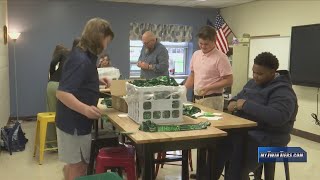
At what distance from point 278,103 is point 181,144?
759 mm

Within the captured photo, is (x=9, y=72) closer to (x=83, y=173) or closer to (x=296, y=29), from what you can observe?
(x=83, y=173)

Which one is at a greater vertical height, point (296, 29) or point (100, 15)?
point (100, 15)

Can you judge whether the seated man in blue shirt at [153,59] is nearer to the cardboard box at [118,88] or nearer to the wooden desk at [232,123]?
the cardboard box at [118,88]

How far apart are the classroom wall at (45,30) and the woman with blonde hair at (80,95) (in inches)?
175

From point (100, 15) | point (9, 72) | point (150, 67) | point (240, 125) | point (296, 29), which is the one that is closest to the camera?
point (240, 125)

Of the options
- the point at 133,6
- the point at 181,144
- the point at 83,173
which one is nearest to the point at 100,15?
the point at 133,6

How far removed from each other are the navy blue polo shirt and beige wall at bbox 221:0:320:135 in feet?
13.0

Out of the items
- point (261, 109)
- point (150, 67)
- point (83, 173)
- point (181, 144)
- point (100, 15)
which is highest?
point (100, 15)

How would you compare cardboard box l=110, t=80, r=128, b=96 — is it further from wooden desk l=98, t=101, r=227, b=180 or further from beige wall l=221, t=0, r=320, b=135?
beige wall l=221, t=0, r=320, b=135

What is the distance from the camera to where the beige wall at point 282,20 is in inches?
192

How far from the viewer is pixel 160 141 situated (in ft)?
5.40

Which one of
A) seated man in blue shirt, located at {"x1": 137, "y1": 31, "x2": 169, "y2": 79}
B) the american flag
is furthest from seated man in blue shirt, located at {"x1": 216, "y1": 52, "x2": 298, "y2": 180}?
the american flag

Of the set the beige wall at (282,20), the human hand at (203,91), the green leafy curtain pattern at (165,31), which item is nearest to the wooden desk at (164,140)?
the human hand at (203,91)

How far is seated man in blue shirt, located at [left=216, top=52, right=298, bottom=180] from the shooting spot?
2.04 metres
